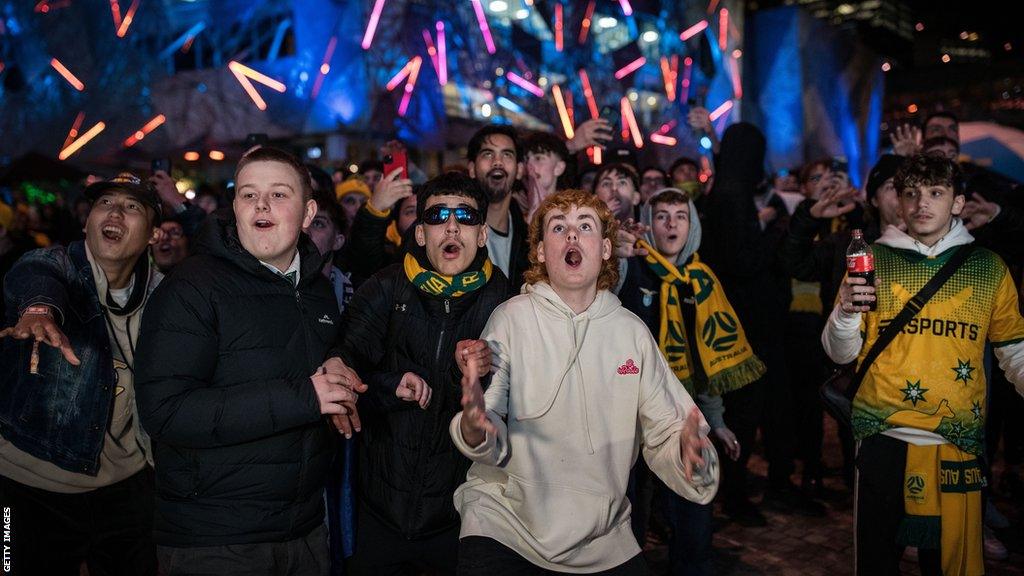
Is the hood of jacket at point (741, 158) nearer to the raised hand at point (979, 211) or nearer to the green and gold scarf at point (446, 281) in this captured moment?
the raised hand at point (979, 211)

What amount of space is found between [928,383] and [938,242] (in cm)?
74

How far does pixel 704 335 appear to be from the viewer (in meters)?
4.61

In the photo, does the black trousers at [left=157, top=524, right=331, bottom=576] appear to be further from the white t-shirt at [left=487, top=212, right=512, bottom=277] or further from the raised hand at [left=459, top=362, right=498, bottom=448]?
the white t-shirt at [left=487, top=212, right=512, bottom=277]

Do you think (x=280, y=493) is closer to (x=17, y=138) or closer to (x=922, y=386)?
(x=922, y=386)

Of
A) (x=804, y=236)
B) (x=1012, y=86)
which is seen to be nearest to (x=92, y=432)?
(x=804, y=236)

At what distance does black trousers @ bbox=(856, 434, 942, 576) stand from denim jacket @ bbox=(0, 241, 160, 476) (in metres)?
3.64

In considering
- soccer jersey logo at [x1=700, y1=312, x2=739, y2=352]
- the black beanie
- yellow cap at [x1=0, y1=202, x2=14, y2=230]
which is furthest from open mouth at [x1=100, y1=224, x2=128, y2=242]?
the black beanie

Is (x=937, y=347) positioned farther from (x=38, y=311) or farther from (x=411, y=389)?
(x=38, y=311)

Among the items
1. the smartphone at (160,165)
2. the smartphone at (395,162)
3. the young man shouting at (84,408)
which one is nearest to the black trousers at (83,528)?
the young man shouting at (84,408)

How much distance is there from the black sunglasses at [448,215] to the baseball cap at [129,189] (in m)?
1.36

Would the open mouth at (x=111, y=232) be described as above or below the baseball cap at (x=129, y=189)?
below

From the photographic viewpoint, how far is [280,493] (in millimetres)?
2695

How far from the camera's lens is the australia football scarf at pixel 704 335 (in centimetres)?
447

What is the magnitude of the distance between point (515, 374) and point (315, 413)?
839 millimetres
